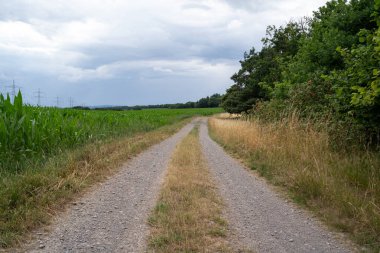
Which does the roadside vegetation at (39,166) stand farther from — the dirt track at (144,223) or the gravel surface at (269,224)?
the gravel surface at (269,224)

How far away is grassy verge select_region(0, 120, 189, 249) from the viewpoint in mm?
4422

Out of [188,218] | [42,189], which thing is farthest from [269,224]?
[42,189]

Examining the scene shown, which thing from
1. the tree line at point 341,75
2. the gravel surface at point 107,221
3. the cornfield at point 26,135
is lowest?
the gravel surface at point 107,221

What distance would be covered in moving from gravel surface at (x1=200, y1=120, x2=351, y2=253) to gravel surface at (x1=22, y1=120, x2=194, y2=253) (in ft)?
4.39

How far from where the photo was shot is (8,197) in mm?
5105

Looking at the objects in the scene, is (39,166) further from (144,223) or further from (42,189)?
(144,223)

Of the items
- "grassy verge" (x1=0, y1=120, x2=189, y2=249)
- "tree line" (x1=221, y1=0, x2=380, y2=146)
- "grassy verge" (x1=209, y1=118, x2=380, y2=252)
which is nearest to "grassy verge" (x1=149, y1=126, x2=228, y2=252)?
"grassy verge" (x1=0, y1=120, x2=189, y2=249)

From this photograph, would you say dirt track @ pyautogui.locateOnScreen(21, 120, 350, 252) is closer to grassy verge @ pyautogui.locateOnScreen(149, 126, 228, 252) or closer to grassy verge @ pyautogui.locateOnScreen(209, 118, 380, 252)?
grassy verge @ pyautogui.locateOnScreen(149, 126, 228, 252)

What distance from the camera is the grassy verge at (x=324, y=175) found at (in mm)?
4864

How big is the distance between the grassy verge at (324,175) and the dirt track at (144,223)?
387 millimetres

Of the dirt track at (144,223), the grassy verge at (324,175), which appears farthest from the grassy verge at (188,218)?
the grassy verge at (324,175)

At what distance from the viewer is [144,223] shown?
484cm

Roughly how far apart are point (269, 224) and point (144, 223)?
5.89ft

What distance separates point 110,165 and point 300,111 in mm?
7535
